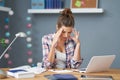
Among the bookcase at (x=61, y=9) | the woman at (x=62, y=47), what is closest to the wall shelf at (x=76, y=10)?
the bookcase at (x=61, y=9)

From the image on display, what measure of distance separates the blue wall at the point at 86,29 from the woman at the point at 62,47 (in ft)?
2.47

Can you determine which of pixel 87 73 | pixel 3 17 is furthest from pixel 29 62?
pixel 87 73

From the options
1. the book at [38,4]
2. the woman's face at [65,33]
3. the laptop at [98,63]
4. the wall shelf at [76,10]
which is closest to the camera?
the laptop at [98,63]

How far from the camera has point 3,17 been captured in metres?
3.43

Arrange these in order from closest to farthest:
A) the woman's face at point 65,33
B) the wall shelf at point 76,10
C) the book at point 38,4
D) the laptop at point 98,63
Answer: the laptop at point 98,63
the woman's face at point 65,33
the wall shelf at point 76,10
the book at point 38,4

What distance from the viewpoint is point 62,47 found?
2656 millimetres

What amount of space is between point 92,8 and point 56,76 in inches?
66.1

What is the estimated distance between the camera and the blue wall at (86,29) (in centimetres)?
338

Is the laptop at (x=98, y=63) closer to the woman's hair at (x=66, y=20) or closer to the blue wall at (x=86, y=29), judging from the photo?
the woman's hair at (x=66, y=20)

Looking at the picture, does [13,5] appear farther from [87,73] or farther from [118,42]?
[87,73]

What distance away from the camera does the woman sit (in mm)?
2537

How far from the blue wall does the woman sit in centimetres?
75

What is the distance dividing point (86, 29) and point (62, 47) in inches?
33.9

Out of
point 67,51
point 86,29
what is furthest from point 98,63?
point 86,29
